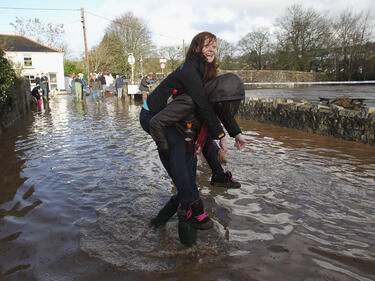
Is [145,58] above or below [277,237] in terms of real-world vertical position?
above

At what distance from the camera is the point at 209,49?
94.6 inches

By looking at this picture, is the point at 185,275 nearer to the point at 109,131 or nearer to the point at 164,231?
the point at 164,231


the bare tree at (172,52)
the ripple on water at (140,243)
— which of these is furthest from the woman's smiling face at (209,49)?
the bare tree at (172,52)

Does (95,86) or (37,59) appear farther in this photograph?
(37,59)

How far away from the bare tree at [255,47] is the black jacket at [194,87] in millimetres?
53334

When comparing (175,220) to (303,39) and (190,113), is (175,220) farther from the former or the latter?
(303,39)

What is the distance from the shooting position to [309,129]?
28.4 feet

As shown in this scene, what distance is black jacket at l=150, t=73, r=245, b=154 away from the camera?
236 cm

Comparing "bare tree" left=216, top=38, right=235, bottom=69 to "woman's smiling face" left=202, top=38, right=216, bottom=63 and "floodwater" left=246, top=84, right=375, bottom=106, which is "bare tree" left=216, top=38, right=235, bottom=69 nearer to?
"floodwater" left=246, top=84, right=375, bottom=106

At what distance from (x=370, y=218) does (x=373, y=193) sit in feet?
2.93

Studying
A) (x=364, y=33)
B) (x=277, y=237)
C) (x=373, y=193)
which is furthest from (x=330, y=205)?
(x=364, y=33)

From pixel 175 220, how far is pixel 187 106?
1511 mm

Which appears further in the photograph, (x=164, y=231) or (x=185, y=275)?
(x=164, y=231)

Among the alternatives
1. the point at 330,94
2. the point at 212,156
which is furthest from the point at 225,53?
the point at 212,156
